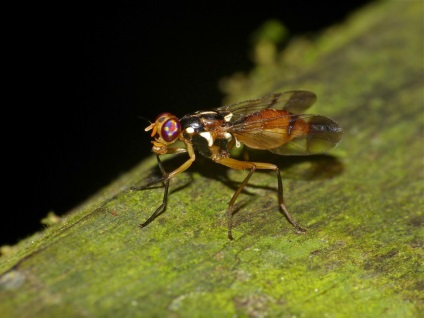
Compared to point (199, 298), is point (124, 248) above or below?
above

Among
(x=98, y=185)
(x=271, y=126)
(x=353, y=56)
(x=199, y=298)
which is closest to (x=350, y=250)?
(x=199, y=298)

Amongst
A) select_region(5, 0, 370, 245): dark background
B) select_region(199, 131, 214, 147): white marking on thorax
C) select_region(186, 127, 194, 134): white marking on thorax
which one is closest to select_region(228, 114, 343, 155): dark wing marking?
select_region(199, 131, 214, 147): white marking on thorax

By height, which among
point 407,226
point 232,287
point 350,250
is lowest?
point 407,226

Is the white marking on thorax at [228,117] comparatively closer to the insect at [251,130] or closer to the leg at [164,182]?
the insect at [251,130]

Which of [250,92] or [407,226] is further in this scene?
[250,92]

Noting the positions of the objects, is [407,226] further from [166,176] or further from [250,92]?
[250,92]

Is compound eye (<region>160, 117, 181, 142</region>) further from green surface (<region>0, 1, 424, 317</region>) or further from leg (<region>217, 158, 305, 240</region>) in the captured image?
leg (<region>217, 158, 305, 240</region>)
